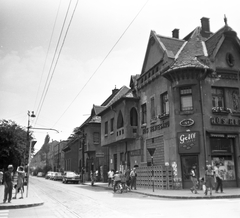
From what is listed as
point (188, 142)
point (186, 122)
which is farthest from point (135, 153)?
point (186, 122)

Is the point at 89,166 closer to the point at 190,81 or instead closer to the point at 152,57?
the point at 152,57

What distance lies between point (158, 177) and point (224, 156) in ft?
17.6

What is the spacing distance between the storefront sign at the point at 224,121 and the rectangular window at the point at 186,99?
1.94 m

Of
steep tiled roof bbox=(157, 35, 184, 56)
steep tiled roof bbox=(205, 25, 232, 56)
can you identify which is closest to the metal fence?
steep tiled roof bbox=(205, 25, 232, 56)

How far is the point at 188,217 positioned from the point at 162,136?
51.2 feet

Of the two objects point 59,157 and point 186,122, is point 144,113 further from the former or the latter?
point 59,157

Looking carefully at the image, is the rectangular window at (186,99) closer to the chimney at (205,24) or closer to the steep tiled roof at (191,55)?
the steep tiled roof at (191,55)

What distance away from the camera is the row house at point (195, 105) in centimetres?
2219

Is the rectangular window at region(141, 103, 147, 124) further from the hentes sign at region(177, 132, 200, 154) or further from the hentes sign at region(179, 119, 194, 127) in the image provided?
the hentes sign at region(177, 132, 200, 154)

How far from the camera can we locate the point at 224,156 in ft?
74.9

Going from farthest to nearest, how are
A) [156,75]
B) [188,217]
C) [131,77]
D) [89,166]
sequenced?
[89,166] → [131,77] → [156,75] → [188,217]

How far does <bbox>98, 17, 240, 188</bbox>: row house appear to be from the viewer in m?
22.2

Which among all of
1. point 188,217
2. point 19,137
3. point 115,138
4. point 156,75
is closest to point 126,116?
point 115,138

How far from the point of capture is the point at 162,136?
24.8 meters
